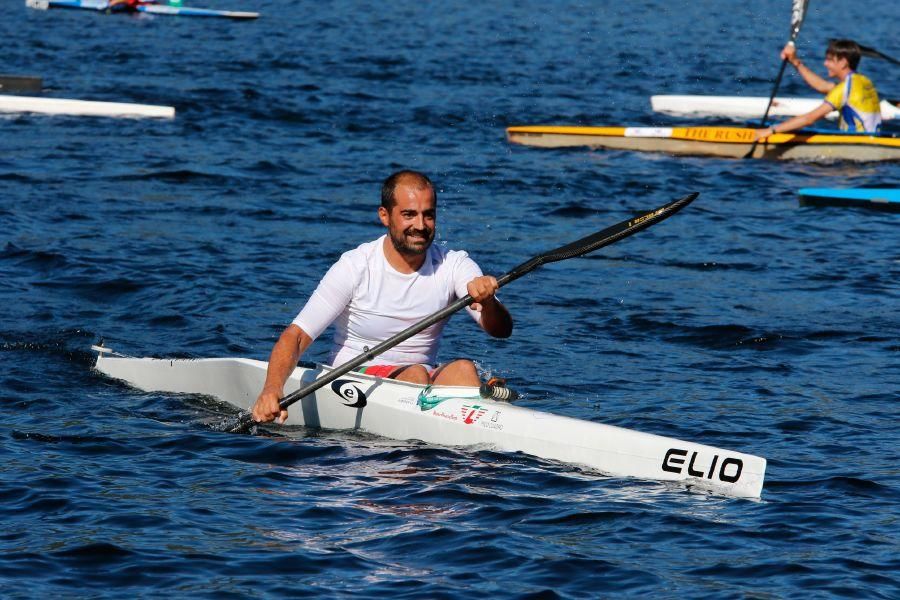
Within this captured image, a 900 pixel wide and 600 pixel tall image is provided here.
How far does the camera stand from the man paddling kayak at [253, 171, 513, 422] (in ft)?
22.4

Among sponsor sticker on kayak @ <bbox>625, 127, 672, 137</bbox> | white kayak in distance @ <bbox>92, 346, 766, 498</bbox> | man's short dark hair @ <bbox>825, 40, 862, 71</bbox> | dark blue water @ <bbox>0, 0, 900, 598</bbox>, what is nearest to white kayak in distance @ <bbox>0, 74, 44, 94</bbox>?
dark blue water @ <bbox>0, 0, 900, 598</bbox>

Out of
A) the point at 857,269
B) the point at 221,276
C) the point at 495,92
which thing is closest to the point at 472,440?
the point at 221,276

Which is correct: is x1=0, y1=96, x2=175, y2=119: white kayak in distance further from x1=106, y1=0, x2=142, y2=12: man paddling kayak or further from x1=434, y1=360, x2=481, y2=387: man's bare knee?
x1=106, y1=0, x2=142, y2=12: man paddling kayak

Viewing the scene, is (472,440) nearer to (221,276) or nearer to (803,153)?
(221,276)

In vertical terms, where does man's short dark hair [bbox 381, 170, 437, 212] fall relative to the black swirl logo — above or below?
above

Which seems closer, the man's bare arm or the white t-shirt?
the man's bare arm

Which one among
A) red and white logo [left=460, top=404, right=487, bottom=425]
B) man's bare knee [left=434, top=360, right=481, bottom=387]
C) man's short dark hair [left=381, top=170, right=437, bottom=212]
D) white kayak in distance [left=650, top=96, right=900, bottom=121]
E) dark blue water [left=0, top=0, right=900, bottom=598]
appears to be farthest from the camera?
white kayak in distance [left=650, top=96, right=900, bottom=121]

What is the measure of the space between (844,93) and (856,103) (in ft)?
0.91

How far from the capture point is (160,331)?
32.9 ft

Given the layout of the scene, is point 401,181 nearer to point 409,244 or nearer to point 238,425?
point 409,244

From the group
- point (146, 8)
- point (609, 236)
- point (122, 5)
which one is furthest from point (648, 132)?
point (146, 8)

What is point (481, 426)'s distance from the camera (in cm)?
699

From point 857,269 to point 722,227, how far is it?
82.8 inches

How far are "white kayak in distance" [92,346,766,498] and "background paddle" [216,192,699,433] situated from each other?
0.80 feet
